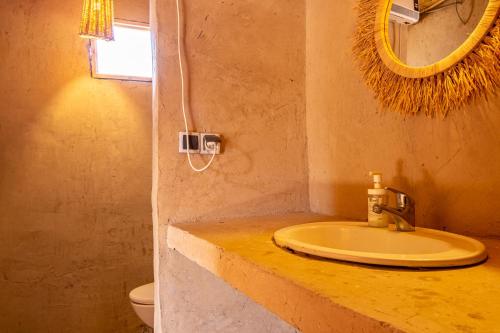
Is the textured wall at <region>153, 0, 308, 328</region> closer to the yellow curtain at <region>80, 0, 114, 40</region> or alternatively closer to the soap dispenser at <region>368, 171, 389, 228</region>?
the soap dispenser at <region>368, 171, 389, 228</region>

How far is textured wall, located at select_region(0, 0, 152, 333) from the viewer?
2.09m

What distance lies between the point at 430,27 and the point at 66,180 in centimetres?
204

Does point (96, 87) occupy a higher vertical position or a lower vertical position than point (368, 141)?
higher

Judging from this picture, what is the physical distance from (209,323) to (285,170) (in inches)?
26.3

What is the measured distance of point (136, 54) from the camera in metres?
2.44

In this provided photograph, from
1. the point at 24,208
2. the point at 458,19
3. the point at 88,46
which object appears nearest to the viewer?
the point at 458,19

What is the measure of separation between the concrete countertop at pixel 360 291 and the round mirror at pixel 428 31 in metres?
0.51

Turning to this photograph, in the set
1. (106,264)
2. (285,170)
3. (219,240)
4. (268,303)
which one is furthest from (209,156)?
(106,264)

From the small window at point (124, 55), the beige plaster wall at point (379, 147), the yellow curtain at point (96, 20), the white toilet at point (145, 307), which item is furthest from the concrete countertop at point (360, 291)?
the small window at point (124, 55)

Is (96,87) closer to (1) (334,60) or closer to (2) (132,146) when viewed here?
(2) (132,146)

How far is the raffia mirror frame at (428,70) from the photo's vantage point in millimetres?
941

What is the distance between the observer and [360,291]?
606 millimetres

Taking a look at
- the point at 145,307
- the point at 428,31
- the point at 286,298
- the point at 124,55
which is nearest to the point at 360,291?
the point at 286,298

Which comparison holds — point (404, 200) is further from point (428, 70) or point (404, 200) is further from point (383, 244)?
point (428, 70)
